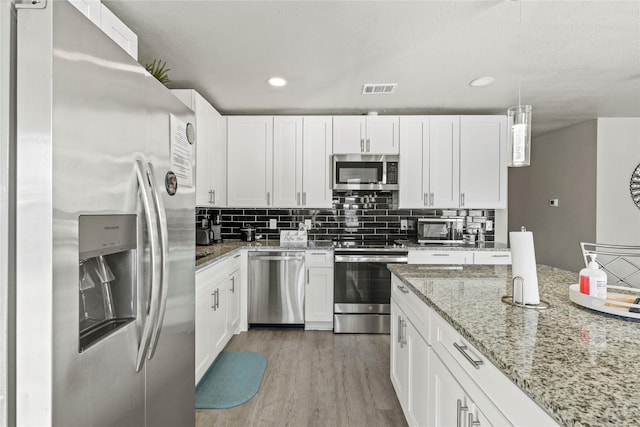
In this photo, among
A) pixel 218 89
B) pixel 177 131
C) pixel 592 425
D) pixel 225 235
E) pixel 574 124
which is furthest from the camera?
pixel 574 124

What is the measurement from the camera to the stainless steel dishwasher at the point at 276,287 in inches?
140

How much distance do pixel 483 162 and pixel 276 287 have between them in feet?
8.69

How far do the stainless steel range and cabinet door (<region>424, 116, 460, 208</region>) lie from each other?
918 mm

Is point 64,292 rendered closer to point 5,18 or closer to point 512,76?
point 5,18

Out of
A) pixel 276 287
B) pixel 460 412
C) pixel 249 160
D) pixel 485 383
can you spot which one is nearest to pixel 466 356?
pixel 485 383

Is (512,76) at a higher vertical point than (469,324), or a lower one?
higher

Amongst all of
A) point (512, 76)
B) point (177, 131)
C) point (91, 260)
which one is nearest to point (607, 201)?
point (512, 76)

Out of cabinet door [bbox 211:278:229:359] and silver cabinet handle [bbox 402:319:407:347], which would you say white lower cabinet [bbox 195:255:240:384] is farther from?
silver cabinet handle [bbox 402:319:407:347]

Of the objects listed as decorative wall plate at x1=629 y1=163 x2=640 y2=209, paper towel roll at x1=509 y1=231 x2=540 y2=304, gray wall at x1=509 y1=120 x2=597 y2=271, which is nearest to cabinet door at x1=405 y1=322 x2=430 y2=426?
paper towel roll at x1=509 y1=231 x2=540 y2=304

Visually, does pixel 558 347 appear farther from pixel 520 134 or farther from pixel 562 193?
pixel 562 193

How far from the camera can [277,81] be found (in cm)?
308

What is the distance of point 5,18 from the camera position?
0.83m

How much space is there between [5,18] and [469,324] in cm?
153

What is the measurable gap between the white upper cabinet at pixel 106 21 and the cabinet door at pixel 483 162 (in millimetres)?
3263
